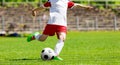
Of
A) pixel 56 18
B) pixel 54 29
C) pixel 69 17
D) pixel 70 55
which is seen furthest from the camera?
pixel 69 17

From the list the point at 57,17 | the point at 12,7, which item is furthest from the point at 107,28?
the point at 57,17

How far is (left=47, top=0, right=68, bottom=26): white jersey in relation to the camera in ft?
48.5

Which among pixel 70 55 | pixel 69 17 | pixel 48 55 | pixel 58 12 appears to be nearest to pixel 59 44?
Result: pixel 48 55

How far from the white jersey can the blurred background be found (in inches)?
1253

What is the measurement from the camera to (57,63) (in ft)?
42.9

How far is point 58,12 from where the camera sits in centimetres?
1500

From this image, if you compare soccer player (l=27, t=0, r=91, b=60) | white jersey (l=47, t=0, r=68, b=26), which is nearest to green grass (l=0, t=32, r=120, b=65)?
soccer player (l=27, t=0, r=91, b=60)

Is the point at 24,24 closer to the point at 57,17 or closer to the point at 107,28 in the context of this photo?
the point at 107,28

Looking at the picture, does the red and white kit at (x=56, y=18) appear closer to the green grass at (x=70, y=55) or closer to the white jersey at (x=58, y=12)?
the white jersey at (x=58, y=12)

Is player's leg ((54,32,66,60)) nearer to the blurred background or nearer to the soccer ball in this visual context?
the soccer ball

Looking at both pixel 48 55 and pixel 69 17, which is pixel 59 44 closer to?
pixel 48 55

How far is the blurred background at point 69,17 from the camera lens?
5150 centimetres

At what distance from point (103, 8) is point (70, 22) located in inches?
304

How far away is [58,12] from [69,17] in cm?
4106
